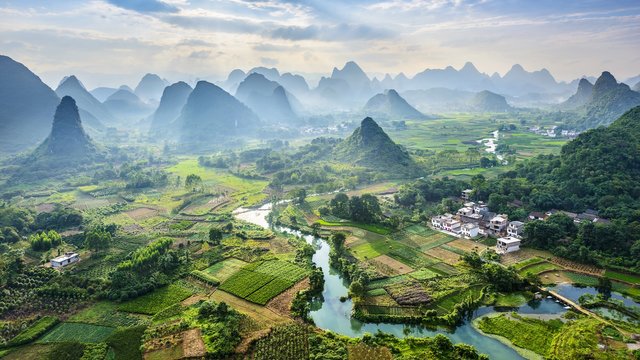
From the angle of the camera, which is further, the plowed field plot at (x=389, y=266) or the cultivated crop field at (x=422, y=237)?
the cultivated crop field at (x=422, y=237)

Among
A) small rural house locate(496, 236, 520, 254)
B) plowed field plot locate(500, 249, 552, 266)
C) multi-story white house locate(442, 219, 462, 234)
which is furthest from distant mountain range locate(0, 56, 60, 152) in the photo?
plowed field plot locate(500, 249, 552, 266)

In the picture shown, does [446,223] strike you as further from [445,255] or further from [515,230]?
[515,230]

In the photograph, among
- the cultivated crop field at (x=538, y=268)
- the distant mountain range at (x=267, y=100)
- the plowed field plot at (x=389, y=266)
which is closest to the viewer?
the cultivated crop field at (x=538, y=268)

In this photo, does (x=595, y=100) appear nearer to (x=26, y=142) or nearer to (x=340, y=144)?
(x=340, y=144)

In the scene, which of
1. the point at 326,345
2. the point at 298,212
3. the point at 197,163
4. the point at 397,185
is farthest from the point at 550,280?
the point at 197,163

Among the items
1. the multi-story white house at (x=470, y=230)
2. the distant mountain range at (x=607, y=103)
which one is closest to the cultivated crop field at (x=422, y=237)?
the multi-story white house at (x=470, y=230)

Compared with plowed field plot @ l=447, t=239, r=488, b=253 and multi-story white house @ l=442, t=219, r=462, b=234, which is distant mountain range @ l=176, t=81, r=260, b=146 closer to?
multi-story white house @ l=442, t=219, r=462, b=234

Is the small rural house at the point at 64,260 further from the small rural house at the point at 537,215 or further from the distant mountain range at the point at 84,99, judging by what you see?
the distant mountain range at the point at 84,99
